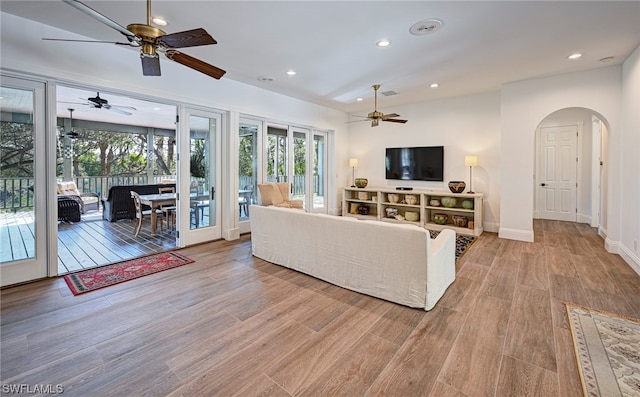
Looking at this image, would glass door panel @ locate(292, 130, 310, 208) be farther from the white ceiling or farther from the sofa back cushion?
the sofa back cushion

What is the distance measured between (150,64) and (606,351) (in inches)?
168

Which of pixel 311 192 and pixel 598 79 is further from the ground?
pixel 598 79

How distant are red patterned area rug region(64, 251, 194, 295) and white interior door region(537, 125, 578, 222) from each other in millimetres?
8071

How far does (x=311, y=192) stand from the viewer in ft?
23.0

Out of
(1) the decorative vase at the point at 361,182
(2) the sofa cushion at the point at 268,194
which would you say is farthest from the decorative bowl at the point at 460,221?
(2) the sofa cushion at the point at 268,194

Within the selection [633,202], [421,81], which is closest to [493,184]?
[633,202]

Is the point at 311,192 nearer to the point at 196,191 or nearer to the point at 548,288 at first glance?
the point at 196,191

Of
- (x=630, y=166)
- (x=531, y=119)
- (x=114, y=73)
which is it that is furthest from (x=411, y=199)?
(x=114, y=73)

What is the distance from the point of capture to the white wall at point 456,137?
5734mm

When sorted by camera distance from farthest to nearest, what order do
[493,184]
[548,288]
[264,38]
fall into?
[493,184], [264,38], [548,288]

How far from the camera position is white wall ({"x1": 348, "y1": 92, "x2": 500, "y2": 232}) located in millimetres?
5734

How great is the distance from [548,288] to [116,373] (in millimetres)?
3928

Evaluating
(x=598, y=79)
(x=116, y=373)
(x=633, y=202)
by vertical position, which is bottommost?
(x=116, y=373)

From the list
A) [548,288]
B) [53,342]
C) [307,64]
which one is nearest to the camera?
[53,342]
